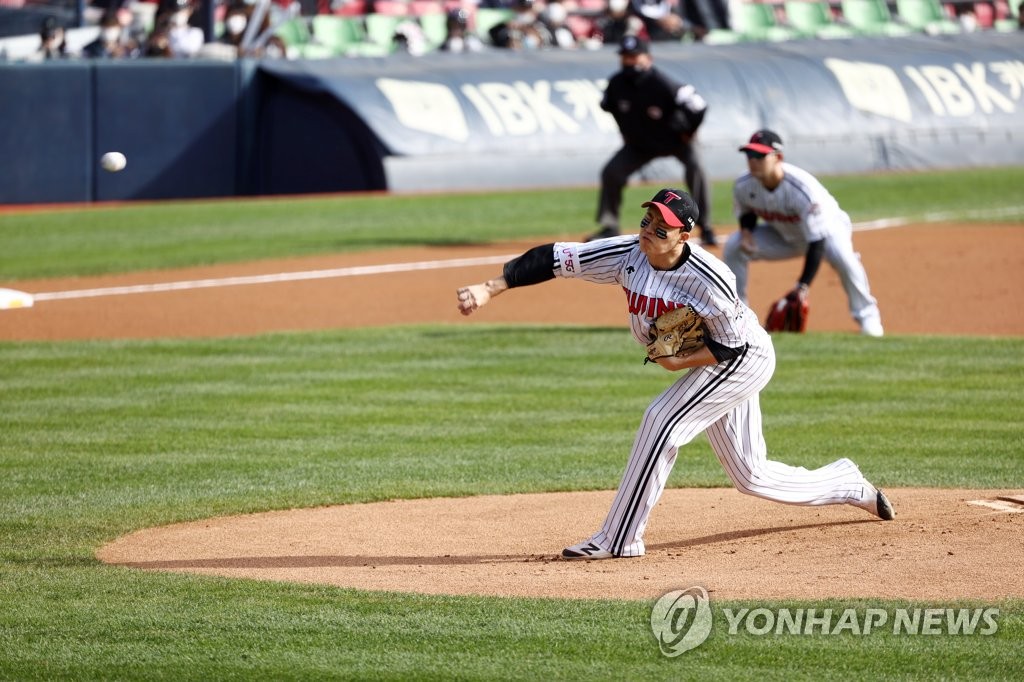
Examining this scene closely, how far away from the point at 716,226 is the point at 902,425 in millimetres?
9976

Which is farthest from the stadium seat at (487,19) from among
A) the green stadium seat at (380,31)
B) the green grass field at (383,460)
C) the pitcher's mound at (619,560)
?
the pitcher's mound at (619,560)

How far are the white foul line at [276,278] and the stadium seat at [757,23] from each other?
13.7 m

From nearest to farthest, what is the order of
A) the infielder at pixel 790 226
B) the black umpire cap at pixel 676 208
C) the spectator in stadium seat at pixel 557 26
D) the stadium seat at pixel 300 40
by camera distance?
the black umpire cap at pixel 676 208 → the infielder at pixel 790 226 → the stadium seat at pixel 300 40 → the spectator in stadium seat at pixel 557 26

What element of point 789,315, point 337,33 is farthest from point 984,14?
point 789,315

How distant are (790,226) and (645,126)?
15.9 ft

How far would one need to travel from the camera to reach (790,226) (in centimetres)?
1198

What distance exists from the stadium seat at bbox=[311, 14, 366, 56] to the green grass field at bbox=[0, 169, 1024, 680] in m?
8.84

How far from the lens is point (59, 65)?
20.1 m

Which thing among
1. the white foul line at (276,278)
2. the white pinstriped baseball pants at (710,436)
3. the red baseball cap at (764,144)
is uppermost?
the red baseball cap at (764,144)

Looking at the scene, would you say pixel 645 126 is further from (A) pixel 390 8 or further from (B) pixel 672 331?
(A) pixel 390 8

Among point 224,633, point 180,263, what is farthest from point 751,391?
point 180,263

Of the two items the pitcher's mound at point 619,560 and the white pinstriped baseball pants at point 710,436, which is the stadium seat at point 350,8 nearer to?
the pitcher's mound at point 619,560

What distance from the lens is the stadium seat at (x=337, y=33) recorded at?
25.3 meters

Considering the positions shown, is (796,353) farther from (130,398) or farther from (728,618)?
(728,618)
